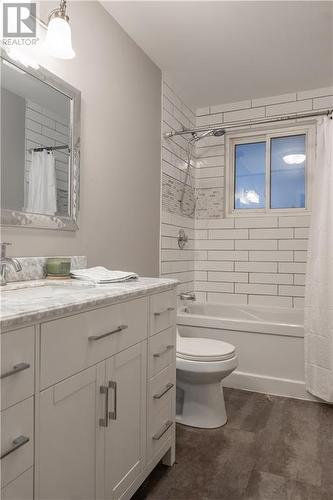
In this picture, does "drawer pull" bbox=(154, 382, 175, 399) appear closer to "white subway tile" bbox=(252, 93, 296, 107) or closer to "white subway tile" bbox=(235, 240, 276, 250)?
"white subway tile" bbox=(235, 240, 276, 250)

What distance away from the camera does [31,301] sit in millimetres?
943

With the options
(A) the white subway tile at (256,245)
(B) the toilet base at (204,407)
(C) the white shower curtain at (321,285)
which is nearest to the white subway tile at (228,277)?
(A) the white subway tile at (256,245)

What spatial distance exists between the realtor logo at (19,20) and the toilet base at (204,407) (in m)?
1.90

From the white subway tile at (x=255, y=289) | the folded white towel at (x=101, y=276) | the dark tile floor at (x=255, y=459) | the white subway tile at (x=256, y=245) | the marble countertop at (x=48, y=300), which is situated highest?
the white subway tile at (x=256, y=245)

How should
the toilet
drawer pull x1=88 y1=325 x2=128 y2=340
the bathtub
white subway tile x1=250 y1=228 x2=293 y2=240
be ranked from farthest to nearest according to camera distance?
white subway tile x1=250 y1=228 x2=293 y2=240, the bathtub, the toilet, drawer pull x1=88 y1=325 x2=128 y2=340

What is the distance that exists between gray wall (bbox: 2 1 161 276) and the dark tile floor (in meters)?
1.10

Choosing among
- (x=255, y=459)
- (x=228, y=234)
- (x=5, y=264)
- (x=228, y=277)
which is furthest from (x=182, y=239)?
(x=5, y=264)

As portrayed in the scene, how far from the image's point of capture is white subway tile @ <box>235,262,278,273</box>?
3180 millimetres

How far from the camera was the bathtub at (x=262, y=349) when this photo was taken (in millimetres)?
2465

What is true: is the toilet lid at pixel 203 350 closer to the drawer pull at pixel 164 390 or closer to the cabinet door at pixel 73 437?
the drawer pull at pixel 164 390

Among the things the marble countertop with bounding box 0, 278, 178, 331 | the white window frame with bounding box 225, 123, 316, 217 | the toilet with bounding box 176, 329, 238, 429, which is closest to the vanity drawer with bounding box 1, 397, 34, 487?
the marble countertop with bounding box 0, 278, 178, 331

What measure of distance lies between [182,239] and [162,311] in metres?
1.70

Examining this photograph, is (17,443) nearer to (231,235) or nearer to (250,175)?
(231,235)

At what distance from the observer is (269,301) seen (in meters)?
3.20
